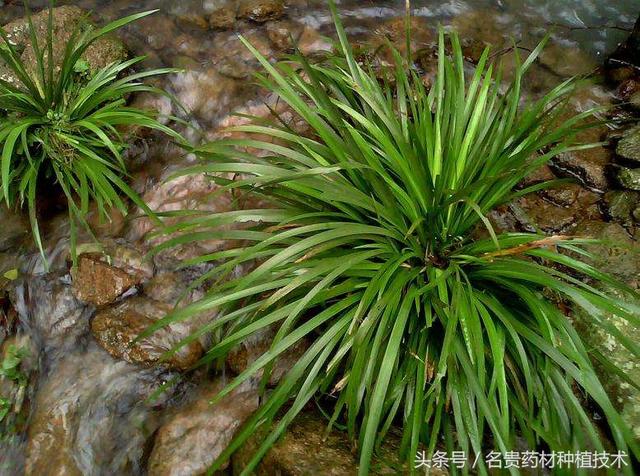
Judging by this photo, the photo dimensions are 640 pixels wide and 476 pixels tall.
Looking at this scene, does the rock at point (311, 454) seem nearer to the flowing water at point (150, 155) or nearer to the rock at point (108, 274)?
the flowing water at point (150, 155)

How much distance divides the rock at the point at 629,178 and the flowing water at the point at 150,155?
947 millimetres

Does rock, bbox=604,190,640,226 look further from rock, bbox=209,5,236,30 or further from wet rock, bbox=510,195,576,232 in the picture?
rock, bbox=209,5,236,30

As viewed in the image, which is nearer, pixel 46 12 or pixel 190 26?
pixel 46 12

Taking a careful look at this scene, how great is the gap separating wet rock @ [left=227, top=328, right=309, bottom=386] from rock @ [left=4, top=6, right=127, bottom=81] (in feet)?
7.35

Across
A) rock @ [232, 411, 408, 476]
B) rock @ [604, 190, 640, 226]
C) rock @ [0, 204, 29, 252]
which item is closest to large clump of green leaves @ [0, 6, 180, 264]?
rock @ [0, 204, 29, 252]

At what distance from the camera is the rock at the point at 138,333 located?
8.54 feet

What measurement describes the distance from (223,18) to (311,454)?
11.5 feet

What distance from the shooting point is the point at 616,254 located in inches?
102

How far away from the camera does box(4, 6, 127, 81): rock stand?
346 centimetres

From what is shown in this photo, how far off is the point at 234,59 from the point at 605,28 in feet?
9.55

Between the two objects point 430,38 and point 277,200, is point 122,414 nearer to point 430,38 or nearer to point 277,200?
point 277,200

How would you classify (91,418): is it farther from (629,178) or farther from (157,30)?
(629,178)

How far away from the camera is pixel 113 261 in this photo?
9.68ft

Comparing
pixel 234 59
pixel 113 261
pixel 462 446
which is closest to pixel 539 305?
pixel 462 446
